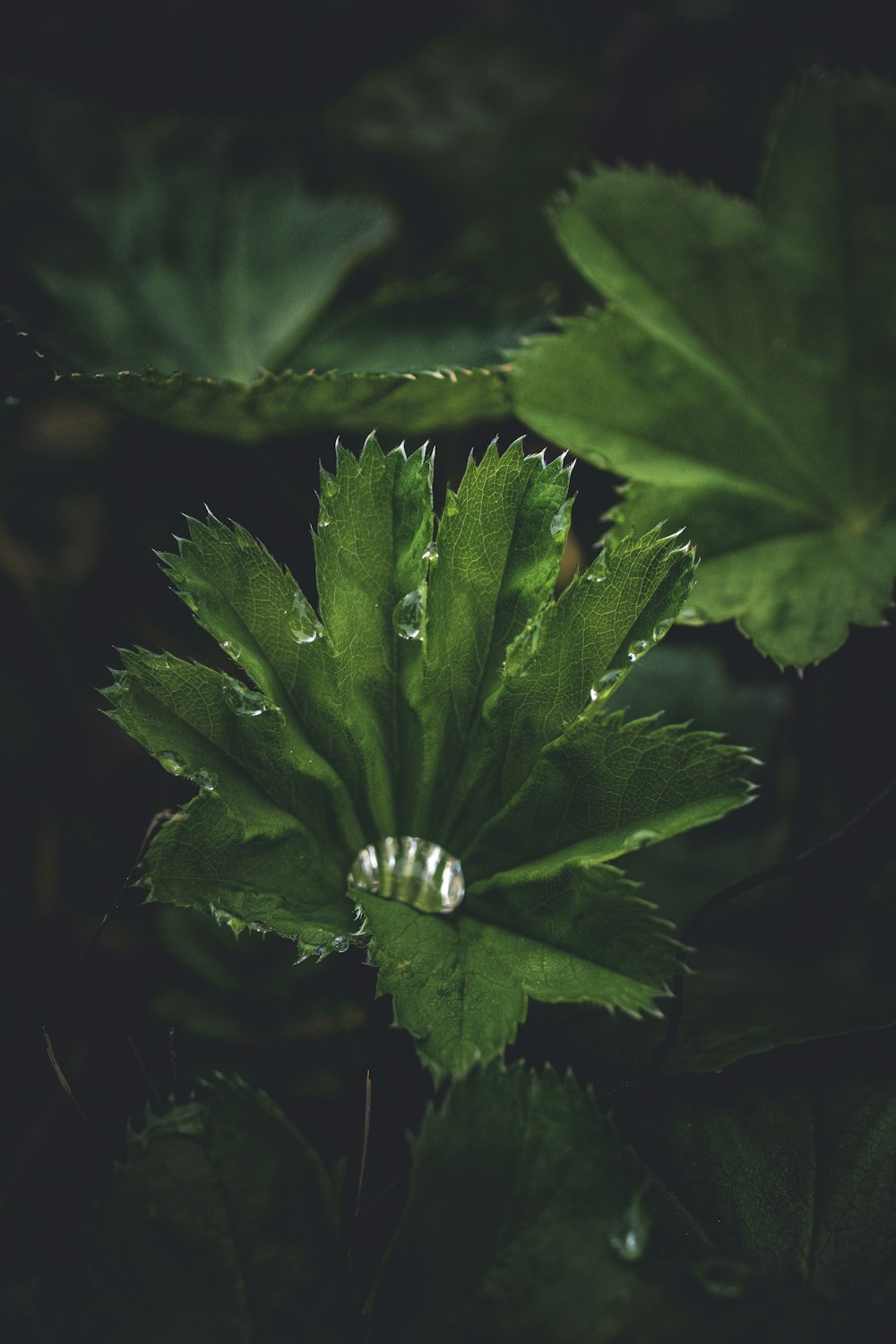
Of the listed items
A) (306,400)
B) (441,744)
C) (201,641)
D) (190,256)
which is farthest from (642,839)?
(190,256)

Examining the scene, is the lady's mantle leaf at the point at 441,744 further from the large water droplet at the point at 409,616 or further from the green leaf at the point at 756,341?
the green leaf at the point at 756,341

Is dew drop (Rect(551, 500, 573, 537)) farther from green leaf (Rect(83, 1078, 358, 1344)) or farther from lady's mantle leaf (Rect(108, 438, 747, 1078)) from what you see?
green leaf (Rect(83, 1078, 358, 1344))

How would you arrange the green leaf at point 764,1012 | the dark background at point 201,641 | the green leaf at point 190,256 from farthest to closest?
the green leaf at point 190,256 < the dark background at point 201,641 < the green leaf at point 764,1012

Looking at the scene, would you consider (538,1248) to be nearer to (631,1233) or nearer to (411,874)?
(631,1233)

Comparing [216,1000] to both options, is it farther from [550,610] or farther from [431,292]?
[431,292]

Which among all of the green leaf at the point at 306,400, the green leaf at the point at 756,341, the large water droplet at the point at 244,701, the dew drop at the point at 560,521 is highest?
the green leaf at the point at 756,341

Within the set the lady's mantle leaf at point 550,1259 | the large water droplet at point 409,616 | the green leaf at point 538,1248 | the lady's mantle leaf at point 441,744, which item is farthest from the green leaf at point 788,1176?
the large water droplet at point 409,616
